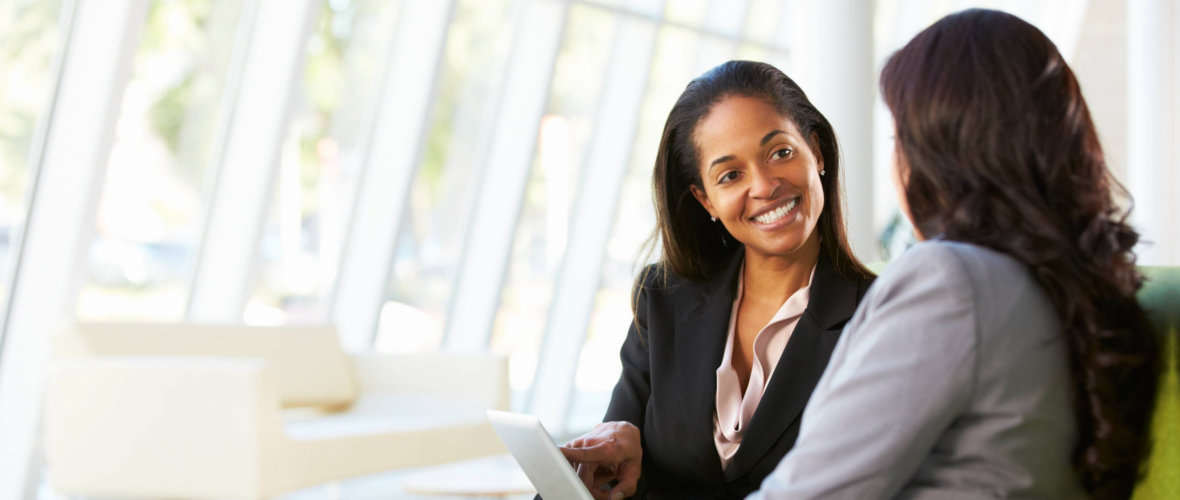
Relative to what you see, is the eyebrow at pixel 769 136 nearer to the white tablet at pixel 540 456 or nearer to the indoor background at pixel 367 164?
the white tablet at pixel 540 456

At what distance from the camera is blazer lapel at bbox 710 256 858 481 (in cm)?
180

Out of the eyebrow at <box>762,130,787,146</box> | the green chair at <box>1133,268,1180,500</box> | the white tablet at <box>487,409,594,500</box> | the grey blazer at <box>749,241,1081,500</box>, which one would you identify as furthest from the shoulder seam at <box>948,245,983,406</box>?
the eyebrow at <box>762,130,787,146</box>

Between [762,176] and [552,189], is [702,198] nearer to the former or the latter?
[762,176]

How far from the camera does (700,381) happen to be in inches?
75.6

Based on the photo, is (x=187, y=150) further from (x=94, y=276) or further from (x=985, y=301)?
(x=985, y=301)

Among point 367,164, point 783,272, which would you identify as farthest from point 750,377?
point 367,164

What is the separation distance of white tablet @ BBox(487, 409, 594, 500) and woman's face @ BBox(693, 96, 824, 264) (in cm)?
56

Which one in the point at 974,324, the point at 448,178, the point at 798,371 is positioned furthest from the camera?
the point at 448,178

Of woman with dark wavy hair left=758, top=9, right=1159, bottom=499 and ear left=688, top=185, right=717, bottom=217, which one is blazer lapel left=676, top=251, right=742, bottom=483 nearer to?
ear left=688, top=185, right=717, bottom=217

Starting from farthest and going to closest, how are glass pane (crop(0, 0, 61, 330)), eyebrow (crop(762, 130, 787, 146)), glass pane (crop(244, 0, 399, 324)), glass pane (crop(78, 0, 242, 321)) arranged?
glass pane (crop(244, 0, 399, 324)), glass pane (crop(78, 0, 242, 321)), glass pane (crop(0, 0, 61, 330)), eyebrow (crop(762, 130, 787, 146))

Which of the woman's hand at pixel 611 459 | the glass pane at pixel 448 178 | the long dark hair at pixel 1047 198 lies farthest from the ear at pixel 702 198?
the glass pane at pixel 448 178

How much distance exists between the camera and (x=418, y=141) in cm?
541

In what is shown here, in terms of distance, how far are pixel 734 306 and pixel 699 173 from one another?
0.80ft

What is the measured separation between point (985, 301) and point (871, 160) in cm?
459
